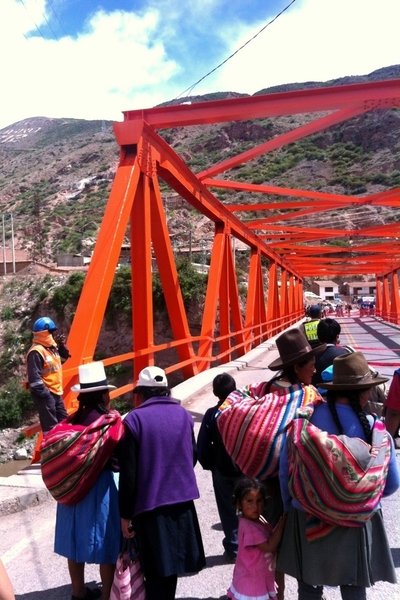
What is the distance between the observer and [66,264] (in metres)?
56.5

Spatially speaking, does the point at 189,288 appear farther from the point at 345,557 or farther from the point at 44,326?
the point at 345,557

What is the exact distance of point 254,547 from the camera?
2.77 metres

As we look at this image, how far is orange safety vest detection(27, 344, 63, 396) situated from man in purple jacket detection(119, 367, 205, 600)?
297 cm

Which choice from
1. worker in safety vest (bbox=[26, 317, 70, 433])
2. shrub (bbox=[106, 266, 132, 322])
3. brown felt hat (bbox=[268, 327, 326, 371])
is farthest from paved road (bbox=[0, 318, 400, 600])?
shrub (bbox=[106, 266, 132, 322])

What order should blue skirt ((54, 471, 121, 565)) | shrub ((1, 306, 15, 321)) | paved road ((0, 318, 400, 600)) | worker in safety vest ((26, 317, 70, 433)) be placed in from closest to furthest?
blue skirt ((54, 471, 121, 565)) < paved road ((0, 318, 400, 600)) < worker in safety vest ((26, 317, 70, 433)) < shrub ((1, 306, 15, 321))

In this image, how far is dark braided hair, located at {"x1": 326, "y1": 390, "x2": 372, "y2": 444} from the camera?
8.21ft

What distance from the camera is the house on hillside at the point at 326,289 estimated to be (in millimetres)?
82188

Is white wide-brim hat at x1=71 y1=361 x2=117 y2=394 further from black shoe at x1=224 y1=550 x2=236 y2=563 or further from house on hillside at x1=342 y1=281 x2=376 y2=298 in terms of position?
house on hillside at x1=342 y1=281 x2=376 y2=298

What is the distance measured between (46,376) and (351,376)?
3.85 meters

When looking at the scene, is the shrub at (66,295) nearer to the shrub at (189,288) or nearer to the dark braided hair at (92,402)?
the shrub at (189,288)

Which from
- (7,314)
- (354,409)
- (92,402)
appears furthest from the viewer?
(7,314)

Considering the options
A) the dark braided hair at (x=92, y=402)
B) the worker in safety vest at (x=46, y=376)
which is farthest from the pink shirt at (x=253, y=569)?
the worker in safety vest at (x=46, y=376)

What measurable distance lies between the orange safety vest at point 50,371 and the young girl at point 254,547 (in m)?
3.24

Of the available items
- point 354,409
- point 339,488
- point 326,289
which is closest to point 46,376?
point 354,409
